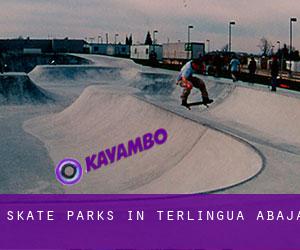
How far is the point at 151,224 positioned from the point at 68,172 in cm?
789

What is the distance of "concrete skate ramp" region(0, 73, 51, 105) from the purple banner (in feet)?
66.0

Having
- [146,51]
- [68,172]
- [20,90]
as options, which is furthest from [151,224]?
[146,51]

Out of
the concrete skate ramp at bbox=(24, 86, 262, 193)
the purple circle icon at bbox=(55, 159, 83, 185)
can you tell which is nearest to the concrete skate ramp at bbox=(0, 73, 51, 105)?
the concrete skate ramp at bbox=(24, 86, 262, 193)

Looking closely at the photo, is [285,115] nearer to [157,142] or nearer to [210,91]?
[157,142]

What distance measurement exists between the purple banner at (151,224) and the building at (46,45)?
8966 centimetres

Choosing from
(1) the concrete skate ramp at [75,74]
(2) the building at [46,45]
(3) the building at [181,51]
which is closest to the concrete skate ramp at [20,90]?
(1) the concrete skate ramp at [75,74]

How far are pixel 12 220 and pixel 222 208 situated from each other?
2.49 metres

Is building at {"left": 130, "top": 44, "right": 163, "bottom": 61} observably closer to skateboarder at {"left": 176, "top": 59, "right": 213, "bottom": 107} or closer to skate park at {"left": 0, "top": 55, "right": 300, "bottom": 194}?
skate park at {"left": 0, "top": 55, "right": 300, "bottom": 194}

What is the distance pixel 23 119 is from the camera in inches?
806

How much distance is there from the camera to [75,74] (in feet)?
120

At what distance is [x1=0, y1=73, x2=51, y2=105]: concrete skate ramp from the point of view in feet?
81.8

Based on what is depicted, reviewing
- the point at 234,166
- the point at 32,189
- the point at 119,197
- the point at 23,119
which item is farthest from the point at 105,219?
the point at 23,119

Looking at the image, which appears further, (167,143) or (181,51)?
(181,51)

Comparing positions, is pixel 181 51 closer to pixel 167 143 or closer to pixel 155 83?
pixel 155 83
